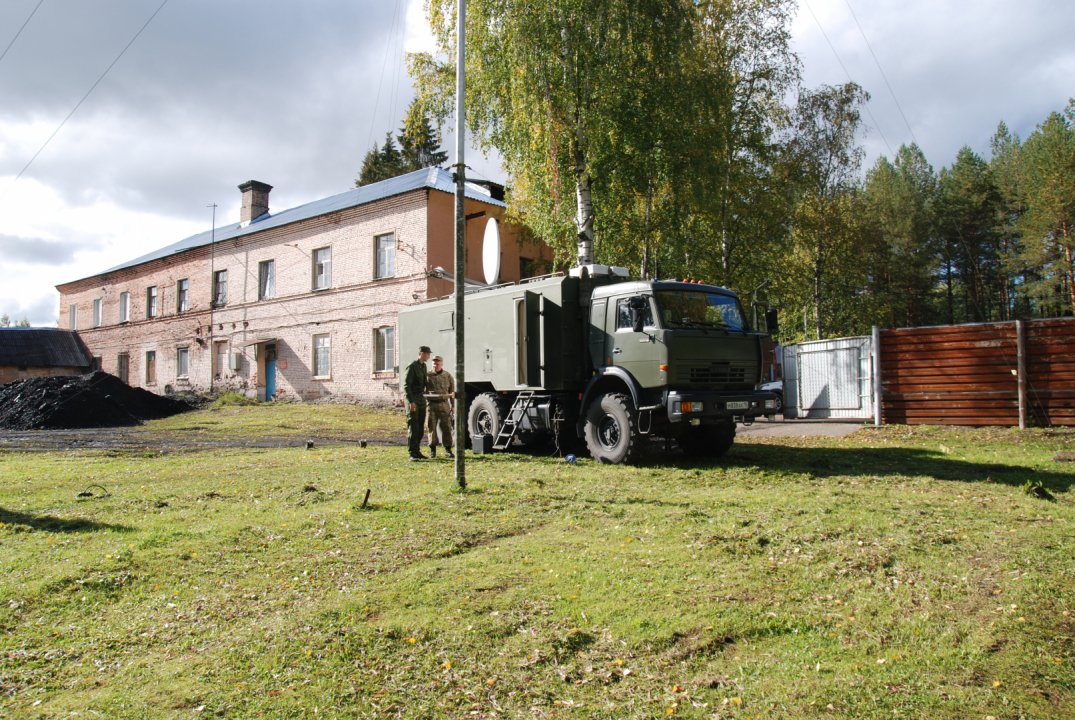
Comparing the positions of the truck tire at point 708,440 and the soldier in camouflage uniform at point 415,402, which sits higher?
the soldier in camouflage uniform at point 415,402

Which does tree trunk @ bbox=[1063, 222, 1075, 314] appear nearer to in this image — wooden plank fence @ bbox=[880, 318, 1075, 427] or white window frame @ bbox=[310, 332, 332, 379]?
wooden plank fence @ bbox=[880, 318, 1075, 427]

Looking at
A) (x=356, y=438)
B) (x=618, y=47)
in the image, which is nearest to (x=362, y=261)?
(x=356, y=438)

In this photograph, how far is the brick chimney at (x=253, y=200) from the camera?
3441 centimetres

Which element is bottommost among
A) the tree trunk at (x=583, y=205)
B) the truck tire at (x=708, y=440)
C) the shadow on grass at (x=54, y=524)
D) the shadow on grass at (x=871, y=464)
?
the shadow on grass at (x=54, y=524)

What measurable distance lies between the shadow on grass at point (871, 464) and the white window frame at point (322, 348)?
18.6m

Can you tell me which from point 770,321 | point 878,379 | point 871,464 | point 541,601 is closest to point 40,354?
point 770,321

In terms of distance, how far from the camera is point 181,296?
3528 centimetres

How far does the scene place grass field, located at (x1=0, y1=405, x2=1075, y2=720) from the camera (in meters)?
3.22

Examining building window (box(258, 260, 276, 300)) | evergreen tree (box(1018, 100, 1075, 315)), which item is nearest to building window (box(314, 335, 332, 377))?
building window (box(258, 260, 276, 300))

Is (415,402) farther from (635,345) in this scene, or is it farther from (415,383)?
(635,345)

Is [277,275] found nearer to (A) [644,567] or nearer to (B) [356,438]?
(B) [356,438]

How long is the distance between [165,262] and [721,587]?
3844 centimetres

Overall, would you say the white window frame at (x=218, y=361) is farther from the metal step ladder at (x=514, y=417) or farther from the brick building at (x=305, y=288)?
the metal step ladder at (x=514, y=417)

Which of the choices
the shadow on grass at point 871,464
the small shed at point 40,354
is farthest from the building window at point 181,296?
the shadow on grass at point 871,464
